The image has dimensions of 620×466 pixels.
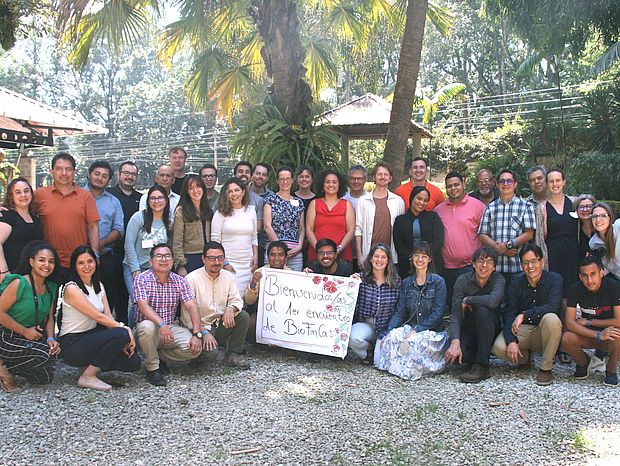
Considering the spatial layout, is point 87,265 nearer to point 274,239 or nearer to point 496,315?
point 274,239

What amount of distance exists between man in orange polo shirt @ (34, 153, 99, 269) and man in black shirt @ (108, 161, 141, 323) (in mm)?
Result: 610

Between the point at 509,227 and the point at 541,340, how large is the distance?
1.15 meters

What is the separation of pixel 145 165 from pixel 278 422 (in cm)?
4982

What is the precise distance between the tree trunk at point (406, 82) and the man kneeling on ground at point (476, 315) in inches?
113

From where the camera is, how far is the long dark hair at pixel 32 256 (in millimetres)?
4844

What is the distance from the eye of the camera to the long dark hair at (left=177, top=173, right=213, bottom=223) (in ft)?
19.4

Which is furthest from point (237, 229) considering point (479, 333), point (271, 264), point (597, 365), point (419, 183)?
point (597, 365)

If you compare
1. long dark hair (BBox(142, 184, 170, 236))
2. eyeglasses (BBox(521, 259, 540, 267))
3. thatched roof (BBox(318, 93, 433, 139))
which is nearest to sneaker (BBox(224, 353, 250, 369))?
long dark hair (BBox(142, 184, 170, 236))

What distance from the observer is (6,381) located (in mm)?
4855

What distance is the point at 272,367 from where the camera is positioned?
571 centimetres

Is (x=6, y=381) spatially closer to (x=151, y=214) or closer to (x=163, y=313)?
(x=163, y=313)

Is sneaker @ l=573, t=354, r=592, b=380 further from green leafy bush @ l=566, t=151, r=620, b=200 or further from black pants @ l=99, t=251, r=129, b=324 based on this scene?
green leafy bush @ l=566, t=151, r=620, b=200

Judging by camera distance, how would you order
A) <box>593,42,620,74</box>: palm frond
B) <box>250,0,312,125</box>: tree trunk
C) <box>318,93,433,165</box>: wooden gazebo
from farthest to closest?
<box>318,93,433,165</box>: wooden gazebo
<box>593,42,620,74</box>: palm frond
<box>250,0,312,125</box>: tree trunk

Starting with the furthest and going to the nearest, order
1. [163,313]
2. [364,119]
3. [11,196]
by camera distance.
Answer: [364,119] < [163,313] < [11,196]
